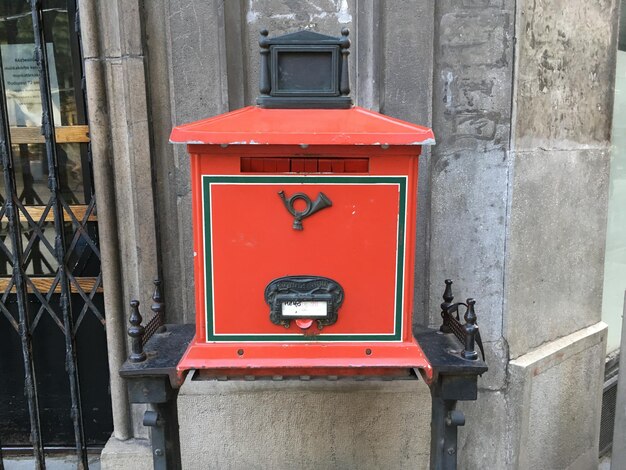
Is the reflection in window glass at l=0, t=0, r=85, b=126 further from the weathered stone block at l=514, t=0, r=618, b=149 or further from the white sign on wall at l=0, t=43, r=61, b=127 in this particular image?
the weathered stone block at l=514, t=0, r=618, b=149

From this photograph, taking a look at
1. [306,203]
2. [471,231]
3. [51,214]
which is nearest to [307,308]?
[306,203]

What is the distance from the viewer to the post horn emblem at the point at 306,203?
71.6 inches

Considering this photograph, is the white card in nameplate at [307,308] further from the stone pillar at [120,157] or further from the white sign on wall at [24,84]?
the white sign on wall at [24,84]

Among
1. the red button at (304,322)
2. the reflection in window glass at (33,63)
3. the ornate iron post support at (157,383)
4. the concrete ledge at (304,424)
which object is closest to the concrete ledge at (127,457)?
the concrete ledge at (304,424)

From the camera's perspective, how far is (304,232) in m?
1.86

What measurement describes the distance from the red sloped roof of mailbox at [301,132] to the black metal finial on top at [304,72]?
13cm

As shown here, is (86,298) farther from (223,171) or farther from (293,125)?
(293,125)

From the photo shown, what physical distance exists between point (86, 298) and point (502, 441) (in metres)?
2.51

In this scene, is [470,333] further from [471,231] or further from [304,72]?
[304,72]

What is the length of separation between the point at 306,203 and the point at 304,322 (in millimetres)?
420

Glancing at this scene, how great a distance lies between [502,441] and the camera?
10.1 feet

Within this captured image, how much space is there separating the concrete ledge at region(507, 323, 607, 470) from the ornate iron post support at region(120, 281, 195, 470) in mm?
1888

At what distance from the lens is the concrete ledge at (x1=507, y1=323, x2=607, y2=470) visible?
3037mm

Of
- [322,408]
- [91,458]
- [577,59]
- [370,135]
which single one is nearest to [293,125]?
[370,135]
